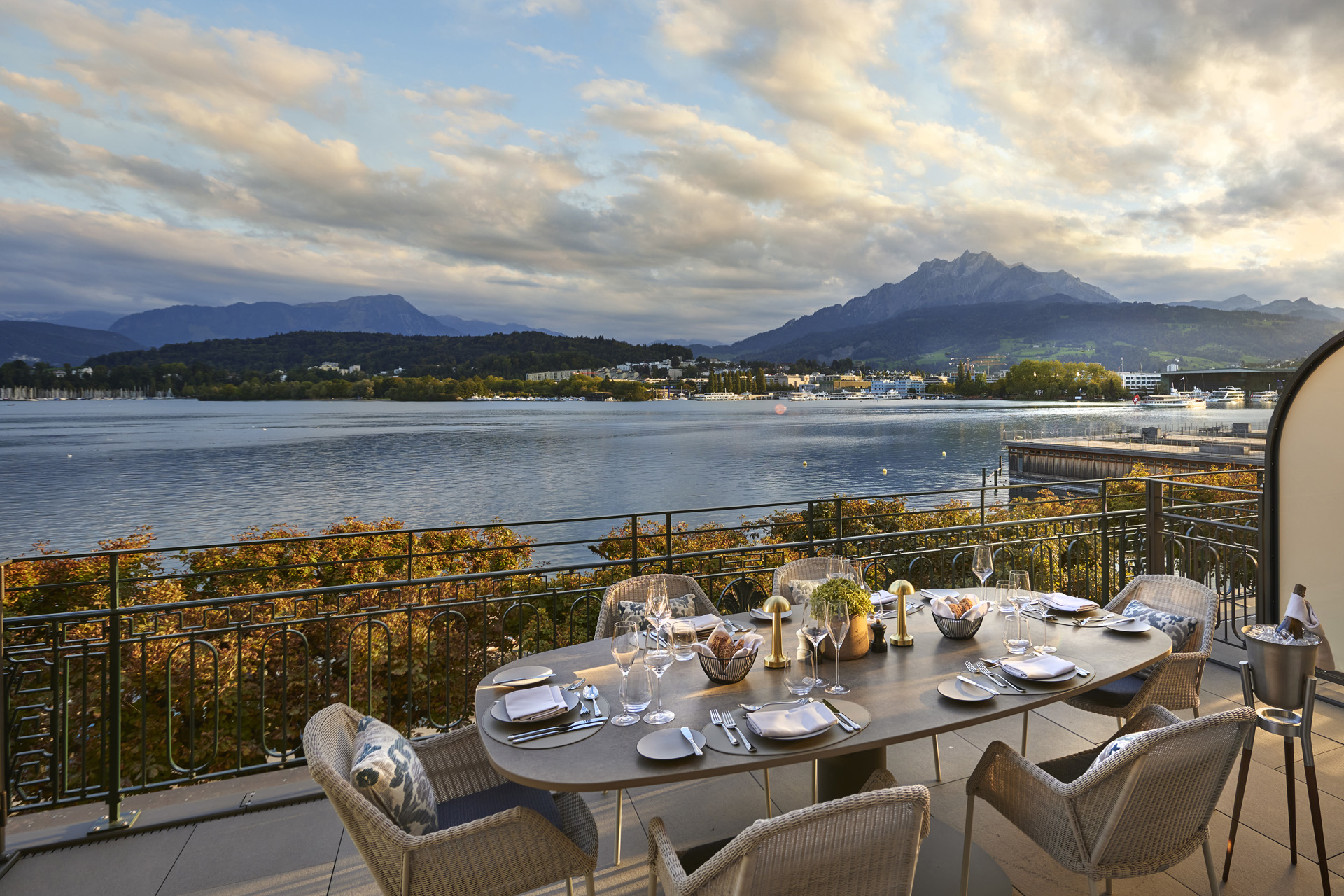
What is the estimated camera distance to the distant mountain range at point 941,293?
119750 millimetres

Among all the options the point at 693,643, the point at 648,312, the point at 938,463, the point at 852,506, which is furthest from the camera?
the point at 648,312

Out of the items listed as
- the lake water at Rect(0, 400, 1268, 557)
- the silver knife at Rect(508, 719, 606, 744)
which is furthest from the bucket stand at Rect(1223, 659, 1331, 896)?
the lake water at Rect(0, 400, 1268, 557)

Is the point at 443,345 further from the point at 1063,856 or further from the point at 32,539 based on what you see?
the point at 1063,856

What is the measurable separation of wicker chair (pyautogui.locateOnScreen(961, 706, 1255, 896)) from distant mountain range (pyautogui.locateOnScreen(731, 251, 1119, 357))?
11113 centimetres

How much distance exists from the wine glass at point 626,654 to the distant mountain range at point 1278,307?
453 inches

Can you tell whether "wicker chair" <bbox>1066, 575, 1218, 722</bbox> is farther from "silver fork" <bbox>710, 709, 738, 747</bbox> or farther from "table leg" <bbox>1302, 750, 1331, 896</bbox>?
"silver fork" <bbox>710, 709, 738, 747</bbox>

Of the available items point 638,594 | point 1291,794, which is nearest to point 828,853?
point 638,594

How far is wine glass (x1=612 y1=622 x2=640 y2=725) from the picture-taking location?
73.3 inches

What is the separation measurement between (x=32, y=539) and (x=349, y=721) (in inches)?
1178

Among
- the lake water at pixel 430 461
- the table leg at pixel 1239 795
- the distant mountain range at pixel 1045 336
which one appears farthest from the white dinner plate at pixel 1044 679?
the distant mountain range at pixel 1045 336

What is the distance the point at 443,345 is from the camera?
2089 inches

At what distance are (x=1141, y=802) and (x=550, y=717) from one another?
1.64m

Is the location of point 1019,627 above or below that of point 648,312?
below

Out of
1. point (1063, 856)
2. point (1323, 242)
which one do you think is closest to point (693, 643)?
point (1063, 856)
